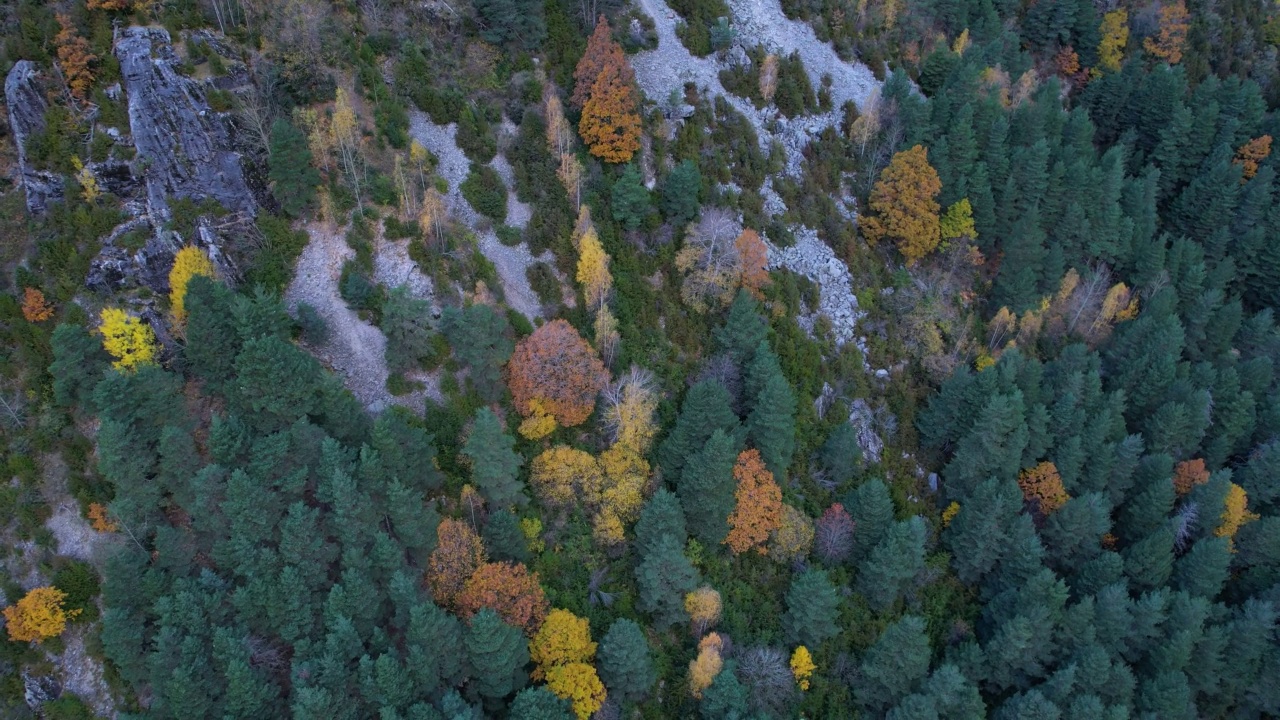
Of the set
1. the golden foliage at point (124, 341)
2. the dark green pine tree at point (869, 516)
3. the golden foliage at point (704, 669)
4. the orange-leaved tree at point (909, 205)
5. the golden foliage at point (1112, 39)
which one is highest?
the golden foliage at point (1112, 39)

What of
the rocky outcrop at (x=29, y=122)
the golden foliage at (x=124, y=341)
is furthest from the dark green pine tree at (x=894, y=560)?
the rocky outcrop at (x=29, y=122)

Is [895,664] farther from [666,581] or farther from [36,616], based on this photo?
[36,616]

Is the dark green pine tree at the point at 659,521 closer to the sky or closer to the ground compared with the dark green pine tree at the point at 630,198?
closer to the ground

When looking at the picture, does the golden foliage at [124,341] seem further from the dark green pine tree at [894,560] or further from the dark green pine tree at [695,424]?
the dark green pine tree at [894,560]

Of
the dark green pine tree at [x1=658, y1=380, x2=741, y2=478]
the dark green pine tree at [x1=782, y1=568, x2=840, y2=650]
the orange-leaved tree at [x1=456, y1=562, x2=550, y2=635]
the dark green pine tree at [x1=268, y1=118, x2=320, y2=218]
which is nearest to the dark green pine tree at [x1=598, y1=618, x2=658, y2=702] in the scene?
the orange-leaved tree at [x1=456, y1=562, x2=550, y2=635]

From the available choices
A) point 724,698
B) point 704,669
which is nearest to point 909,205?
point 704,669

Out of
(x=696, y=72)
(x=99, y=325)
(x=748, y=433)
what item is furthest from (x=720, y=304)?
(x=99, y=325)

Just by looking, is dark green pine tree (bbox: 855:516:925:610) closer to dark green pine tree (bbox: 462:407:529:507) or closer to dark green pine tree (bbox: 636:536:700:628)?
dark green pine tree (bbox: 636:536:700:628)
